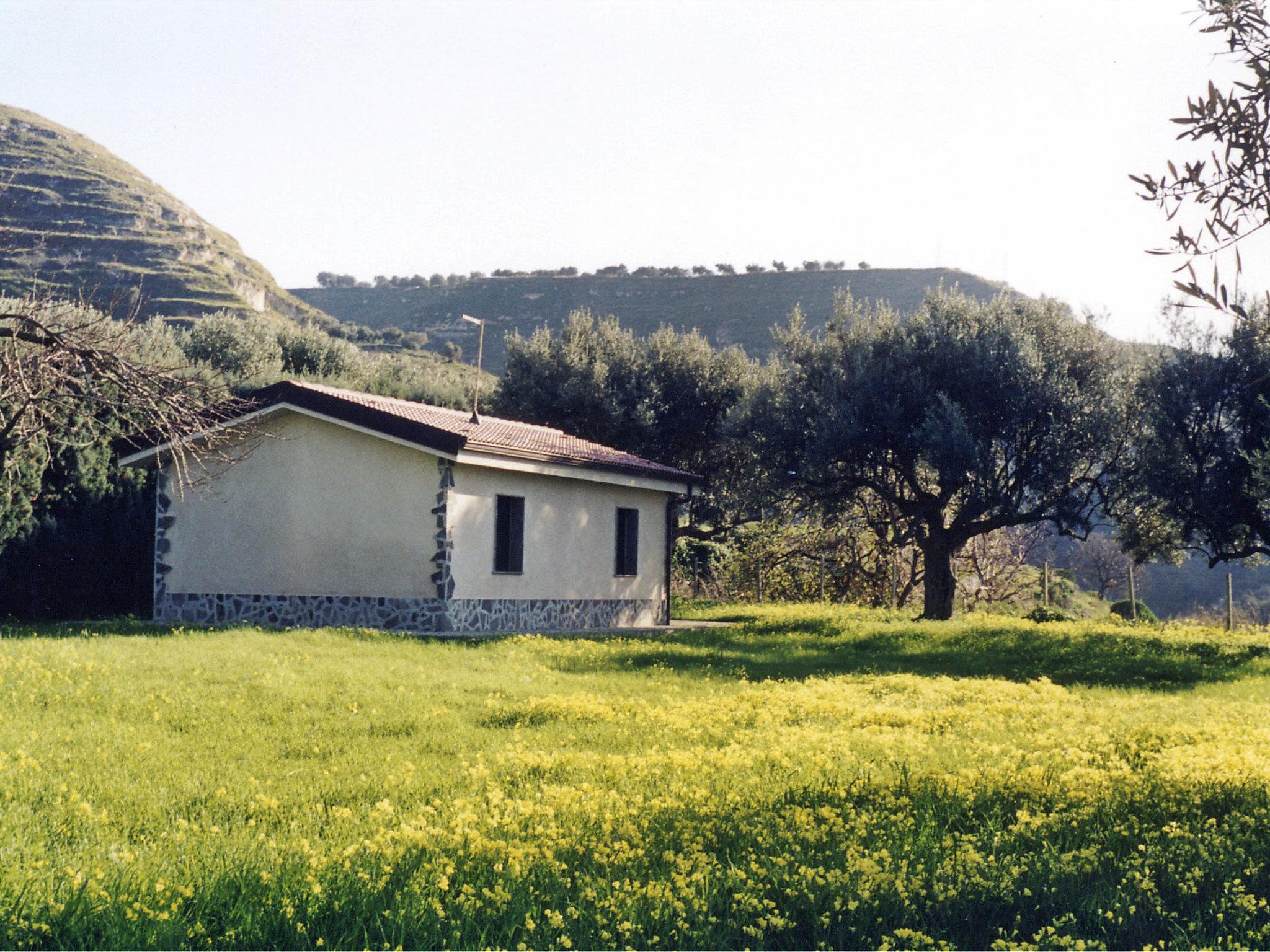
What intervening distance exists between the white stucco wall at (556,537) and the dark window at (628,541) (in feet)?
0.43

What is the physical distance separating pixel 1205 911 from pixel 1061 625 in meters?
17.6

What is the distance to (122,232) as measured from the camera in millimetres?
59500

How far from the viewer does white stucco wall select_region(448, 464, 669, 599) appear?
58.5 feet

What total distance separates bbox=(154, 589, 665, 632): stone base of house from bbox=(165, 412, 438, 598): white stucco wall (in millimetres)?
138

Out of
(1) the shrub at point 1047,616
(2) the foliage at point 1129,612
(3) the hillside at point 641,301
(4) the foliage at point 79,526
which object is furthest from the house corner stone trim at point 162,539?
(3) the hillside at point 641,301

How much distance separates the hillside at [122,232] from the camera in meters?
52.7

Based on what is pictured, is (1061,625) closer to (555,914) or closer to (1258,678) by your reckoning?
(1258,678)

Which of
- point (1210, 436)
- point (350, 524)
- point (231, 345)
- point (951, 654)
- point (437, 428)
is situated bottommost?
point (951, 654)

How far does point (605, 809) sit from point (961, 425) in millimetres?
15391

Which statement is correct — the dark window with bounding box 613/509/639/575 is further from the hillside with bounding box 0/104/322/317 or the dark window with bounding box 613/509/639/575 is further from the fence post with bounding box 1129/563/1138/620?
the hillside with bounding box 0/104/322/317

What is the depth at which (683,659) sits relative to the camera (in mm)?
14906

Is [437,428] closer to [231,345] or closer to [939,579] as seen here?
[939,579]

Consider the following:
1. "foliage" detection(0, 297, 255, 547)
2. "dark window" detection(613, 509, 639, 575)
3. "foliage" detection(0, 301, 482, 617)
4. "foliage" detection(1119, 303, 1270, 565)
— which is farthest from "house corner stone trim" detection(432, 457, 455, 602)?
"foliage" detection(1119, 303, 1270, 565)

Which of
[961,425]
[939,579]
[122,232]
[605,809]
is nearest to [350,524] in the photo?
[961,425]
